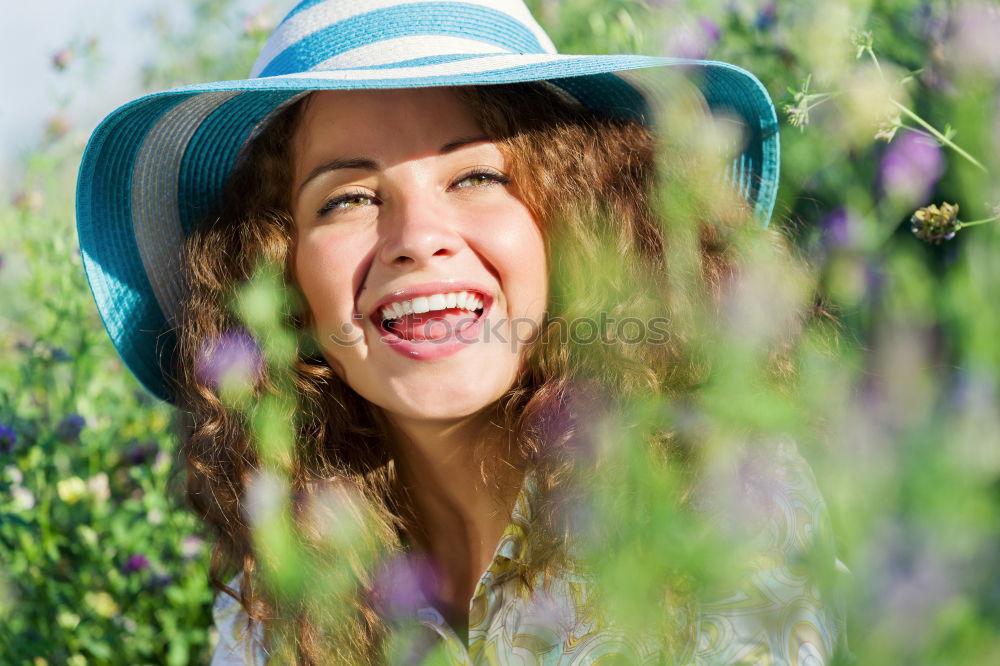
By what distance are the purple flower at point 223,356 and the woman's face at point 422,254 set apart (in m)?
0.09

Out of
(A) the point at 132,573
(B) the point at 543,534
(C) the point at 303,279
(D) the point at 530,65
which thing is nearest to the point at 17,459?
(A) the point at 132,573

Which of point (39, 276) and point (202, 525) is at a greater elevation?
point (39, 276)

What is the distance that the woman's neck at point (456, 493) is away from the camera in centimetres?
121

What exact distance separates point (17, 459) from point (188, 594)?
0.35 metres

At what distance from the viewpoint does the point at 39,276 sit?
1.74 m

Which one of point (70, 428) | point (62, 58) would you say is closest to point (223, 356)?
point (70, 428)

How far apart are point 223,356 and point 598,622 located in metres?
0.69

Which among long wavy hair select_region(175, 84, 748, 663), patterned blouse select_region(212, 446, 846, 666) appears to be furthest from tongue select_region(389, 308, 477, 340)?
patterned blouse select_region(212, 446, 846, 666)

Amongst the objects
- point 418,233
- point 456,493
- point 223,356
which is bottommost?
point 456,493

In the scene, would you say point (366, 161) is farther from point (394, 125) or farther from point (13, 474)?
point (13, 474)

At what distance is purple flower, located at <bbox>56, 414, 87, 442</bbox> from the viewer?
5.24 ft

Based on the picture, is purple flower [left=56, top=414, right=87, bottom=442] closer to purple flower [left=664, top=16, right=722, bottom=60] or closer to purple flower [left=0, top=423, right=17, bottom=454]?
purple flower [left=0, top=423, right=17, bottom=454]

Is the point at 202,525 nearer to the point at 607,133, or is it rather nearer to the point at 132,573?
the point at 132,573

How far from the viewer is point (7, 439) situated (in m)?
1.58
